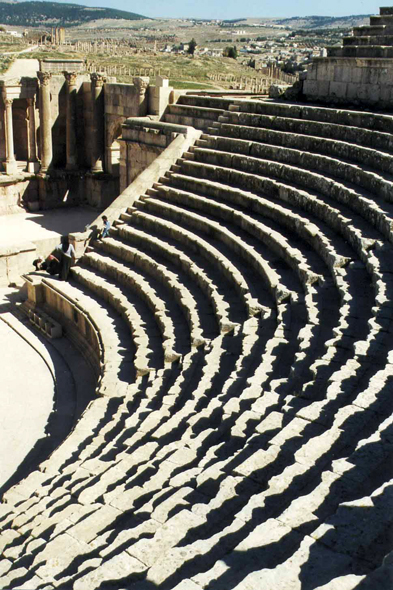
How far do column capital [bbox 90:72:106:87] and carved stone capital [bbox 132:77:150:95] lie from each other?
262 cm

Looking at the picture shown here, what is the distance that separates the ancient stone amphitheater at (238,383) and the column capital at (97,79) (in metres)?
7.55

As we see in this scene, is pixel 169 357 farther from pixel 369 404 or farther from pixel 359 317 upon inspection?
pixel 369 404

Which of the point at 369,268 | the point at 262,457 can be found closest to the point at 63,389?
the point at 369,268

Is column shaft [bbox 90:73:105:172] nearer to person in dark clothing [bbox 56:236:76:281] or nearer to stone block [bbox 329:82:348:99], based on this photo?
stone block [bbox 329:82:348:99]

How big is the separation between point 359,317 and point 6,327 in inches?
345

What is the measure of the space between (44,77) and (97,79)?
2050 millimetres

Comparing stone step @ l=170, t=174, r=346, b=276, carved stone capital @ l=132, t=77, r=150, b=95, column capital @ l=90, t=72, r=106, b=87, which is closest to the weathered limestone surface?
stone step @ l=170, t=174, r=346, b=276

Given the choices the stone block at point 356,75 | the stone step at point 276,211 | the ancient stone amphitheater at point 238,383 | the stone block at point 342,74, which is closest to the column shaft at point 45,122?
the ancient stone amphitheater at point 238,383

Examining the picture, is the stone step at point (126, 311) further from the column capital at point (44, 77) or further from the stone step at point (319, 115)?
the column capital at point (44, 77)

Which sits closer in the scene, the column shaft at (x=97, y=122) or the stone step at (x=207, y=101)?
the stone step at (x=207, y=101)

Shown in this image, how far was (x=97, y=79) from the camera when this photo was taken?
78.6 ft

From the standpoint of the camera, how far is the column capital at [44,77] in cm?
2469

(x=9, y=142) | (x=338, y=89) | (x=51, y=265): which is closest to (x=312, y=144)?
(x=338, y=89)

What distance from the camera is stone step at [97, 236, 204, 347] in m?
11.5
